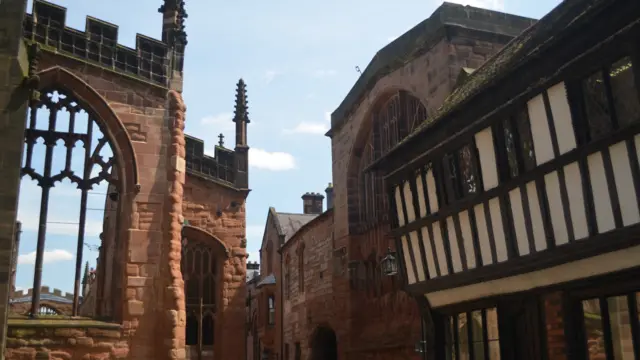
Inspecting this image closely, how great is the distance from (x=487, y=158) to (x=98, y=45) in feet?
22.1

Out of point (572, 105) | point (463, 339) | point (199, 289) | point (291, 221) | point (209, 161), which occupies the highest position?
point (291, 221)

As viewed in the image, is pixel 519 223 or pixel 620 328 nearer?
pixel 620 328

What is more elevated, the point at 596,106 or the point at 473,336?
the point at 596,106

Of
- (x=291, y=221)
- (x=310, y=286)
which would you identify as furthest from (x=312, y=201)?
(x=310, y=286)

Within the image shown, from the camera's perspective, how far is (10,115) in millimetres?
9055

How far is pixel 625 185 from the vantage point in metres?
5.76

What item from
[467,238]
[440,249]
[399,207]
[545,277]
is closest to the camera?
[545,277]

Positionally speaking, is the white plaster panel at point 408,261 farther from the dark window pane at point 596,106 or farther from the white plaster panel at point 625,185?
the white plaster panel at point 625,185

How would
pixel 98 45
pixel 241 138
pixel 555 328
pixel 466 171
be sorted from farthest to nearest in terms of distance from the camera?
pixel 241 138 < pixel 98 45 < pixel 466 171 < pixel 555 328

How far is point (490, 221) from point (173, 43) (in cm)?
669

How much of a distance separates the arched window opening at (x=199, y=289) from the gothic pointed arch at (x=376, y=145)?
3414 mm

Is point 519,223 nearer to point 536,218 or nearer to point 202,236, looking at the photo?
point 536,218

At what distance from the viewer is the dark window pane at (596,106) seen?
6.52 meters

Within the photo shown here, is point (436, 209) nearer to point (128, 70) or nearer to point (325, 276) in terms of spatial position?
point (128, 70)
